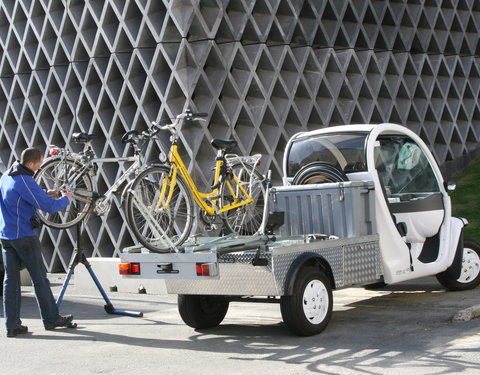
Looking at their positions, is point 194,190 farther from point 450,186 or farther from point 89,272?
point 450,186

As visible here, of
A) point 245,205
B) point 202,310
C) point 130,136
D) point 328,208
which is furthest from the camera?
point 245,205

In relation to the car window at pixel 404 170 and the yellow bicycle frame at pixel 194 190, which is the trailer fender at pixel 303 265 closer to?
the yellow bicycle frame at pixel 194 190

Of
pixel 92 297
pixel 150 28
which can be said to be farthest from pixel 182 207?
pixel 150 28

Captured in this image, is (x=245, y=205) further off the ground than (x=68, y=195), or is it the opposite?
(x=68, y=195)

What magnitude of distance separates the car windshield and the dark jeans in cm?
308

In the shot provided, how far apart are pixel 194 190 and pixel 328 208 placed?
1452 millimetres

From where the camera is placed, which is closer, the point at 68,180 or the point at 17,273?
the point at 68,180

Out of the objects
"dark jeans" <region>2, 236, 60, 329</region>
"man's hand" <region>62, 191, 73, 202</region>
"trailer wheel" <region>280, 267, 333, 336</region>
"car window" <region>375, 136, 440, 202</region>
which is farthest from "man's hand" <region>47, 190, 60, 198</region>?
"car window" <region>375, 136, 440, 202</region>

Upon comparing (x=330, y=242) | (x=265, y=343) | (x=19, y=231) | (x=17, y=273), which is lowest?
(x=265, y=343)

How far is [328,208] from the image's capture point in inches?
348

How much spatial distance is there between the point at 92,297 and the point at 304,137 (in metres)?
4.08

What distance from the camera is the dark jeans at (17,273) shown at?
8805 mm

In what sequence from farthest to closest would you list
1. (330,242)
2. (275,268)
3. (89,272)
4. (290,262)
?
(89,272), (330,242), (290,262), (275,268)

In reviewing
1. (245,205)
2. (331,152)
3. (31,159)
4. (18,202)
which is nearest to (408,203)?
(331,152)
